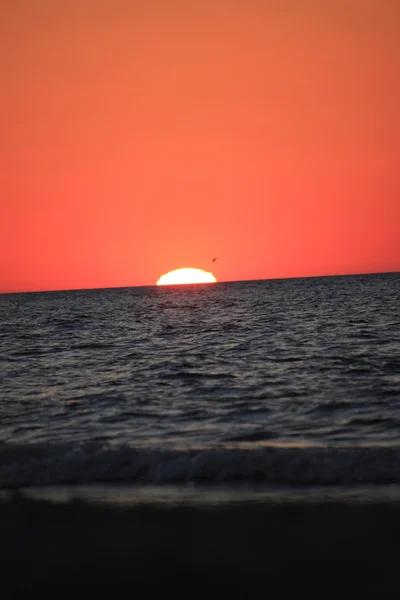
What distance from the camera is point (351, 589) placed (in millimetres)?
6074

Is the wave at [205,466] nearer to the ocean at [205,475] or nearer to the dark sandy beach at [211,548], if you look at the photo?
the ocean at [205,475]

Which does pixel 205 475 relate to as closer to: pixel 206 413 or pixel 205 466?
pixel 205 466

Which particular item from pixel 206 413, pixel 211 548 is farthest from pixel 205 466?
pixel 206 413

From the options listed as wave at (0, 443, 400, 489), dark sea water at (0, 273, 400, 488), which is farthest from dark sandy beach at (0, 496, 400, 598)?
dark sea water at (0, 273, 400, 488)

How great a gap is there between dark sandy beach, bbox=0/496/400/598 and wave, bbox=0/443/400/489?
1.28 meters

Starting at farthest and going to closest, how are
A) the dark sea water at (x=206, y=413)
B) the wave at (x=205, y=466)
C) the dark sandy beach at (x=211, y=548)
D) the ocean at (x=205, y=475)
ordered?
the dark sea water at (x=206, y=413) < the wave at (x=205, y=466) < the ocean at (x=205, y=475) < the dark sandy beach at (x=211, y=548)

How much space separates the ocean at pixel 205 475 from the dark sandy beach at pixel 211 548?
2 cm

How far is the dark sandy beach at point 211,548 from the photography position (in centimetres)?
626

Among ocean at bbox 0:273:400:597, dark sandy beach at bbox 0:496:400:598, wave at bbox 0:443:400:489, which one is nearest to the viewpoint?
dark sandy beach at bbox 0:496:400:598

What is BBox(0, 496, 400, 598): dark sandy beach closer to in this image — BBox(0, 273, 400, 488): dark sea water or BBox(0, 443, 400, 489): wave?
BBox(0, 443, 400, 489): wave

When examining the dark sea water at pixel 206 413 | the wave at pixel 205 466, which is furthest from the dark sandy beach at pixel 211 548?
the dark sea water at pixel 206 413

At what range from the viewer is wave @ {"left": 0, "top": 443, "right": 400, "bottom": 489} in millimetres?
9609

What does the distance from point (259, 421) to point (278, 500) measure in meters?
5.03

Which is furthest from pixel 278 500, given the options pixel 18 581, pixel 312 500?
pixel 18 581
